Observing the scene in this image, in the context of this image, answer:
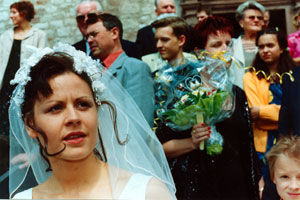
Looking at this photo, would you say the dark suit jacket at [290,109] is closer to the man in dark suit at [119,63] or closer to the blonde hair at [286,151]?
the blonde hair at [286,151]

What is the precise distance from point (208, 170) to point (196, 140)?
19cm

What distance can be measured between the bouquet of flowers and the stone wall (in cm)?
170

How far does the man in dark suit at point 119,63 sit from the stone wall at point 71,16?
38.8 inches

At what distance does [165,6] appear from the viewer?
4.25 m

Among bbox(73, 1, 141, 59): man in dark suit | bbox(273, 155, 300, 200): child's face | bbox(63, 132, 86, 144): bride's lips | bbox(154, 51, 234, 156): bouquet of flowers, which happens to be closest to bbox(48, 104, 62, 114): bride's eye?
bbox(63, 132, 86, 144): bride's lips

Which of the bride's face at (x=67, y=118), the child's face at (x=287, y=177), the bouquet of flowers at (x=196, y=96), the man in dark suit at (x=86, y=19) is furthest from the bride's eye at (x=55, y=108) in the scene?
the man in dark suit at (x=86, y=19)

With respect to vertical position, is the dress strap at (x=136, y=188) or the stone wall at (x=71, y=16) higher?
the stone wall at (x=71, y=16)

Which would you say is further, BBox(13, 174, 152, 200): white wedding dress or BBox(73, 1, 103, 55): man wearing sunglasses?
BBox(73, 1, 103, 55): man wearing sunglasses

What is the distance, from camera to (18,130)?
2.07 m

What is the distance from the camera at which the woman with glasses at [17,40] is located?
3.92 metres

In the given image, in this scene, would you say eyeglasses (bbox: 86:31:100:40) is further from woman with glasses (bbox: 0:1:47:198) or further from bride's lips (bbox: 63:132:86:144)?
bride's lips (bbox: 63:132:86:144)

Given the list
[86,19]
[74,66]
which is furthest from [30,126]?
[86,19]

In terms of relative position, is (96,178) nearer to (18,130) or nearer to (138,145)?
(138,145)

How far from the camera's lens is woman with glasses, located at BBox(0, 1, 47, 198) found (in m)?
3.92
